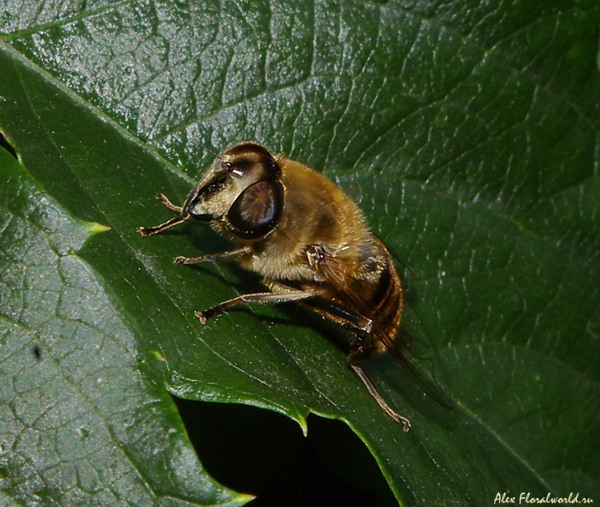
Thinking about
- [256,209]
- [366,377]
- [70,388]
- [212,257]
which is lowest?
[366,377]

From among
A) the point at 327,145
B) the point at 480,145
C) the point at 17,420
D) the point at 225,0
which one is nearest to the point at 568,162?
the point at 480,145

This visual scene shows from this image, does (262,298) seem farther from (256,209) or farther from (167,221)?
(167,221)

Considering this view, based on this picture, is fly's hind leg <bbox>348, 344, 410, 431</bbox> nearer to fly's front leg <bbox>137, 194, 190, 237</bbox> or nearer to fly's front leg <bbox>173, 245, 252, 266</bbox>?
fly's front leg <bbox>173, 245, 252, 266</bbox>

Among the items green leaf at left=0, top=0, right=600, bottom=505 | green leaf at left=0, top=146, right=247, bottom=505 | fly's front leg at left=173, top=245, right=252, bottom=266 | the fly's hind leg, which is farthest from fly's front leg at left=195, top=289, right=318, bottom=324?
green leaf at left=0, top=146, right=247, bottom=505

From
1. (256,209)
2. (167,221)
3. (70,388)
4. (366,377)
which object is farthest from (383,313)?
(70,388)

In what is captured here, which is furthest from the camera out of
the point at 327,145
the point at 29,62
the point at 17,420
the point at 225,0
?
the point at 327,145

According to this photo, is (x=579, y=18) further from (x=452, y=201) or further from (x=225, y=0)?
(x=225, y=0)
